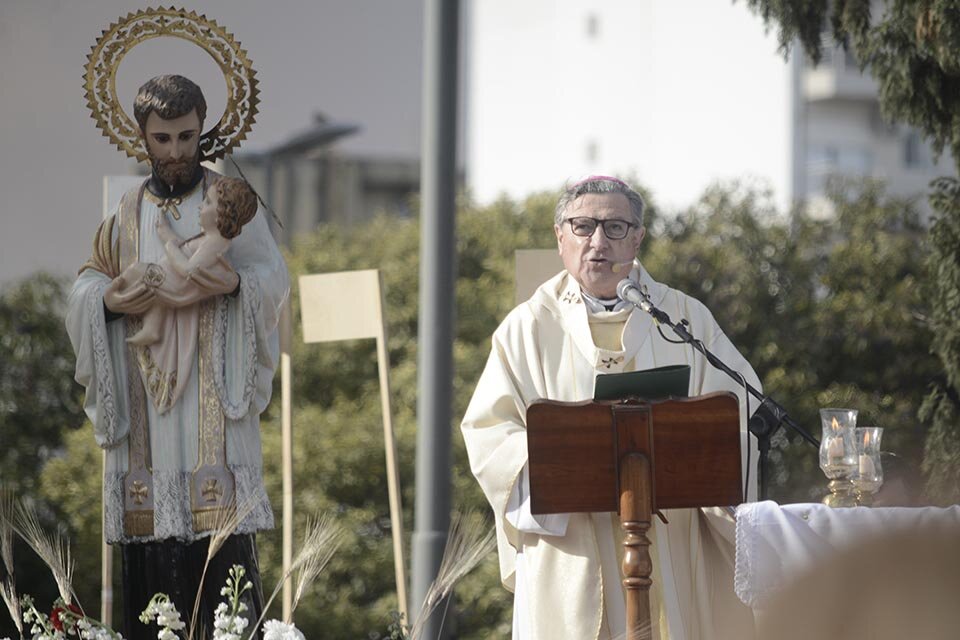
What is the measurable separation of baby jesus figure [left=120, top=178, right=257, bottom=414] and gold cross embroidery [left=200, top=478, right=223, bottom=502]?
30 centimetres

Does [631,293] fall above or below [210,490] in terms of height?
above

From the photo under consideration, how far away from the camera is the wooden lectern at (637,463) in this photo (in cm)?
525

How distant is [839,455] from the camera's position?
213 inches

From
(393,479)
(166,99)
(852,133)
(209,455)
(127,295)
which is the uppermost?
(852,133)

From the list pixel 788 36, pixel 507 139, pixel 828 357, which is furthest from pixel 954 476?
pixel 507 139

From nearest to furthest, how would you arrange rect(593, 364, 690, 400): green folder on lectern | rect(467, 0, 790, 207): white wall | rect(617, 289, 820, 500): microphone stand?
rect(593, 364, 690, 400): green folder on lectern < rect(617, 289, 820, 500): microphone stand < rect(467, 0, 790, 207): white wall

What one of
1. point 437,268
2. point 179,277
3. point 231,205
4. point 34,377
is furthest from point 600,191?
point 34,377

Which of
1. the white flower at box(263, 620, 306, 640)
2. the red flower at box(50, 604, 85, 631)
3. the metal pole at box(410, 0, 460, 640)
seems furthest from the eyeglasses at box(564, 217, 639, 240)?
the metal pole at box(410, 0, 460, 640)

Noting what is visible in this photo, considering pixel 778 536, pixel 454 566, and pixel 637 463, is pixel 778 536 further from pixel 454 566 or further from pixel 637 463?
pixel 454 566

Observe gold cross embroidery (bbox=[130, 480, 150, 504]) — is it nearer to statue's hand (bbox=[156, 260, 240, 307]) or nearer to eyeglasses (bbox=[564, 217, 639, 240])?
statue's hand (bbox=[156, 260, 240, 307])

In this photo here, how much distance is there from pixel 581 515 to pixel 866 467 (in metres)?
1.05

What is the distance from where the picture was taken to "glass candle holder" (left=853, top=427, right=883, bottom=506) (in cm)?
541

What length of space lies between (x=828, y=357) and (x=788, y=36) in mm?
7493

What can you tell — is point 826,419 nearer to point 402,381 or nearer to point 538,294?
point 538,294
